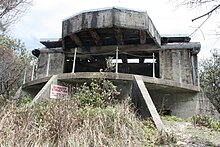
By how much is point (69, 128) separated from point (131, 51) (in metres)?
8.82

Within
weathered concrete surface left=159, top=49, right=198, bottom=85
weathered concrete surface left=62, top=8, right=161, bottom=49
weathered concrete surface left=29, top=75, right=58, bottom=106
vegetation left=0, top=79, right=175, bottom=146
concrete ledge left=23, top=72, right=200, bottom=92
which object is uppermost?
weathered concrete surface left=62, top=8, right=161, bottom=49

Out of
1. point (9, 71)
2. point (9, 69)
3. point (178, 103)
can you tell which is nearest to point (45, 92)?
point (178, 103)

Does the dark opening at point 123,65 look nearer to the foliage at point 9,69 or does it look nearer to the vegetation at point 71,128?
the foliage at point 9,69

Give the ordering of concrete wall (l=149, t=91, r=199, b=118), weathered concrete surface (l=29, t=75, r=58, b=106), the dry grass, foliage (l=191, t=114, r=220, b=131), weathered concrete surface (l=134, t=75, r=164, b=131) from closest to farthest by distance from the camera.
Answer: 1. the dry grass
2. weathered concrete surface (l=134, t=75, r=164, b=131)
3. foliage (l=191, t=114, r=220, b=131)
4. weathered concrete surface (l=29, t=75, r=58, b=106)
5. concrete wall (l=149, t=91, r=199, b=118)

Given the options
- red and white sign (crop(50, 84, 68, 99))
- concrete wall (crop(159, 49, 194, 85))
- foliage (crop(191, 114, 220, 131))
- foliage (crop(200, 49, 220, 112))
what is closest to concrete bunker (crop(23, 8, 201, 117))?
concrete wall (crop(159, 49, 194, 85))

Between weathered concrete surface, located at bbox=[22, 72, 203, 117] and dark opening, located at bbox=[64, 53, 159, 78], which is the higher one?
dark opening, located at bbox=[64, 53, 159, 78]

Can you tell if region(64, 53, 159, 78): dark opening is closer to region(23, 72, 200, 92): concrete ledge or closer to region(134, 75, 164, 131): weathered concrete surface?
region(23, 72, 200, 92): concrete ledge

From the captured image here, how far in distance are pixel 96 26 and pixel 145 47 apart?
10.4 feet

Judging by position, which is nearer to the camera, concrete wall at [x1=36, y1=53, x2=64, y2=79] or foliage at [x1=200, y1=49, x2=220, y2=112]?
concrete wall at [x1=36, y1=53, x2=64, y2=79]

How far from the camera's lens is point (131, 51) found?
12242 mm

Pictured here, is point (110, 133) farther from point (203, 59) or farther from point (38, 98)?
point (203, 59)

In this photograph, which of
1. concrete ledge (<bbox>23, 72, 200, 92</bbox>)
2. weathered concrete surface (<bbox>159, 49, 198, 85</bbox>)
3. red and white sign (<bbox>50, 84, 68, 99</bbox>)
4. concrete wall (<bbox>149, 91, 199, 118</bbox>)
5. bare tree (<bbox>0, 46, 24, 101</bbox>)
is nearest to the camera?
concrete ledge (<bbox>23, 72, 200, 92</bbox>)

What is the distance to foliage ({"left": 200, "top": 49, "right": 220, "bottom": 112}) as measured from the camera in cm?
1797

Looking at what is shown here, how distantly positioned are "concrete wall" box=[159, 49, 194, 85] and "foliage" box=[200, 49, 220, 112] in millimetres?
7766
